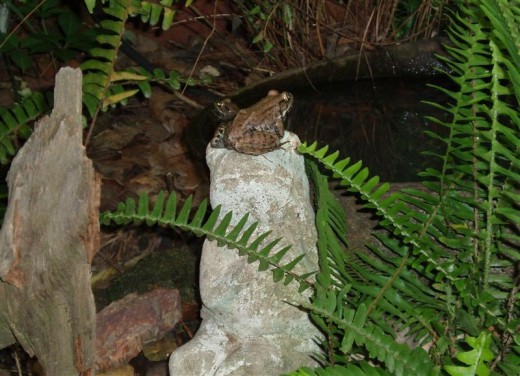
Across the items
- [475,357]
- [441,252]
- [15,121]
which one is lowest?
[15,121]

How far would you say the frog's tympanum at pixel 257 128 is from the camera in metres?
2.48

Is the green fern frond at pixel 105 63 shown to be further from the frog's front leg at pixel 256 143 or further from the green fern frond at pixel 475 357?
the green fern frond at pixel 475 357

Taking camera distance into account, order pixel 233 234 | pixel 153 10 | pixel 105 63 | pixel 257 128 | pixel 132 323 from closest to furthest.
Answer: pixel 233 234 < pixel 257 128 < pixel 132 323 < pixel 105 63 < pixel 153 10

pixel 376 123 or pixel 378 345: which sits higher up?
pixel 378 345

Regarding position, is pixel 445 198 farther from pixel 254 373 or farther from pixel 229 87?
pixel 229 87

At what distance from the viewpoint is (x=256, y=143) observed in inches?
97.3

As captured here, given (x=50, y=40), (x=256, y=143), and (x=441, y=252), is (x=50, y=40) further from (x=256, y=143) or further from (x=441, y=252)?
(x=441, y=252)

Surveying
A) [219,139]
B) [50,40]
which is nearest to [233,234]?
[219,139]

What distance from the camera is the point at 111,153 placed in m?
5.10

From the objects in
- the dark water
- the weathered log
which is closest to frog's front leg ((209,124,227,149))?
the weathered log

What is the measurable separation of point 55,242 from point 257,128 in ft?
2.26

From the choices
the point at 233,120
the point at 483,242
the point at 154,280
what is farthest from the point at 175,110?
the point at 483,242

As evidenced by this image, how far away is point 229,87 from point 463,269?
3259mm

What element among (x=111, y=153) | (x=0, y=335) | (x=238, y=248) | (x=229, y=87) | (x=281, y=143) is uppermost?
(x=281, y=143)
